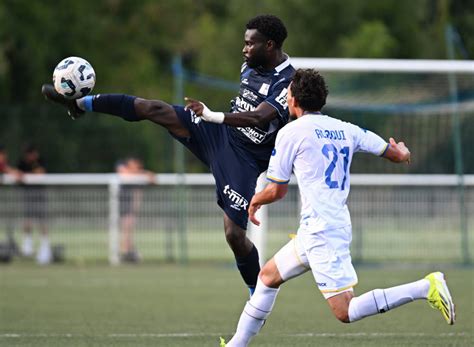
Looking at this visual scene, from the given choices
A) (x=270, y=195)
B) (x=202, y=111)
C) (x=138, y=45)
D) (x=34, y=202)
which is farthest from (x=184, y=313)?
(x=138, y=45)

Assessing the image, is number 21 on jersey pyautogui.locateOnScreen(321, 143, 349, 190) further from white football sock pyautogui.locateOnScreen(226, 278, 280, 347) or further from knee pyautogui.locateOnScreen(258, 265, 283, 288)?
white football sock pyautogui.locateOnScreen(226, 278, 280, 347)

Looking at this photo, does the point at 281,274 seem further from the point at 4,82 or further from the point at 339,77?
the point at 4,82

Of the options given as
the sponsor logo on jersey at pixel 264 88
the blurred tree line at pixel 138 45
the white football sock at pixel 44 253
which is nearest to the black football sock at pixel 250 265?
the sponsor logo on jersey at pixel 264 88

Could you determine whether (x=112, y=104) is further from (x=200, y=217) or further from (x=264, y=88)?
(x=200, y=217)

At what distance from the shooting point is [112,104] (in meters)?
9.30

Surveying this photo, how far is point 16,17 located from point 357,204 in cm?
1927

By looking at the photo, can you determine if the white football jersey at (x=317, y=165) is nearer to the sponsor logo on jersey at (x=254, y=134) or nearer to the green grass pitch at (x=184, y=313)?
the sponsor logo on jersey at (x=254, y=134)

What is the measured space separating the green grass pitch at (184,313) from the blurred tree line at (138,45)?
501 centimetres

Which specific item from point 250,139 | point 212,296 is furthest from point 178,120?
point 212,296

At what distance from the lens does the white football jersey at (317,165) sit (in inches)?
297

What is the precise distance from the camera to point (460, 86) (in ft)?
60.8

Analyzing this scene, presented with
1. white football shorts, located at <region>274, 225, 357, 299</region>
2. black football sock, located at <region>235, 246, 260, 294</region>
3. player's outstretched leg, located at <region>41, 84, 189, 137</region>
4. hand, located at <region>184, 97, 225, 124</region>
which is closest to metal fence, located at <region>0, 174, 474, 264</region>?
black football sock, located at <region>235, 246, 260, 294</region>

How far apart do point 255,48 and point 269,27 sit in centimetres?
22

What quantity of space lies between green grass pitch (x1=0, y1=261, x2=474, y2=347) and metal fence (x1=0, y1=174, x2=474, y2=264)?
117 cm
